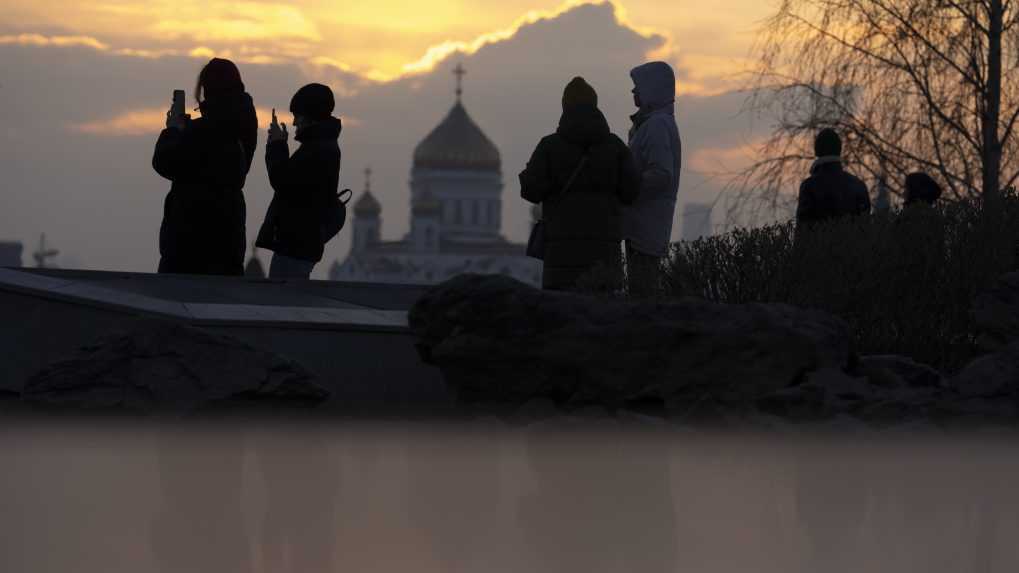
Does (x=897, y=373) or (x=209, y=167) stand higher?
(x=209, y=167)

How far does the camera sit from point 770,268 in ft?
35.4

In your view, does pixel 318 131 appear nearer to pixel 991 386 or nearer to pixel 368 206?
pixel 991 386

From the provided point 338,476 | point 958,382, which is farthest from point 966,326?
point 338,476

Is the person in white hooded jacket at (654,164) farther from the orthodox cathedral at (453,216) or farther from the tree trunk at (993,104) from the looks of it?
the orthodox cathedral at (453,216)

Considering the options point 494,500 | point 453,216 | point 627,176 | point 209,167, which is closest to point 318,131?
point 209,167

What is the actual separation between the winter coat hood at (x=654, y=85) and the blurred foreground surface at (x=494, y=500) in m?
3.16

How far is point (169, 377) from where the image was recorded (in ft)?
30.8

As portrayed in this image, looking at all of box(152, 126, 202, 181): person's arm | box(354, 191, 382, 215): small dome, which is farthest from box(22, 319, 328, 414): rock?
box(354, 191, 382, 215): small dome

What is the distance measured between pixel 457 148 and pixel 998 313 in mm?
155304

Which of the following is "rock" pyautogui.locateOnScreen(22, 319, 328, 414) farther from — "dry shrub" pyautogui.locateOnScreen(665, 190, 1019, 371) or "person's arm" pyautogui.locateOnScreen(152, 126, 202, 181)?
"dry shrub" pyautogui.locateOnScreen(665, 190, 1019, 371)

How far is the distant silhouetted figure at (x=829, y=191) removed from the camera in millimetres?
12766

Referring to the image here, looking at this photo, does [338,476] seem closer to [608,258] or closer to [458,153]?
[608,258]

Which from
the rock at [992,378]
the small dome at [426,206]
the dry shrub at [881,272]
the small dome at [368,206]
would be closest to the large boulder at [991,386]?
the rock at [992,378]

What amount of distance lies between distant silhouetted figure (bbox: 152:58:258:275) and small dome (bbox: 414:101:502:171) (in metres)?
152
